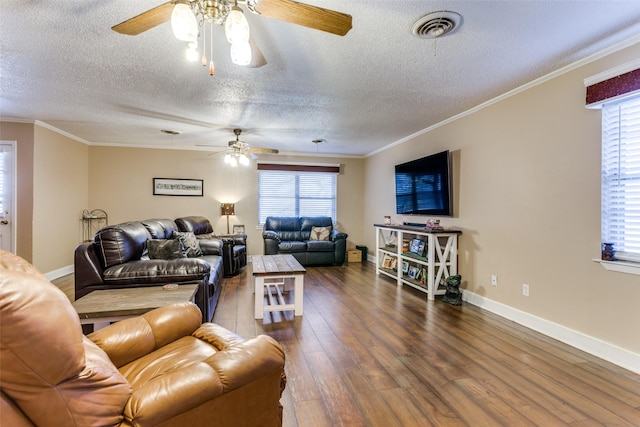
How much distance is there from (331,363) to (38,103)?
4.45 meters

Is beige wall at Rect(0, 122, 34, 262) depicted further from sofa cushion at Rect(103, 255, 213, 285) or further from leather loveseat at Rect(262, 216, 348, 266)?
leather loveseat at Rect(262, 216, 348, 266)

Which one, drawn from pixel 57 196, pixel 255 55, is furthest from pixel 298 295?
pixel 57 196

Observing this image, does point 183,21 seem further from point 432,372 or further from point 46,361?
point 432,372

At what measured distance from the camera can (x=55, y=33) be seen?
2105 millimetres

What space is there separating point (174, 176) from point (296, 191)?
2.57 m

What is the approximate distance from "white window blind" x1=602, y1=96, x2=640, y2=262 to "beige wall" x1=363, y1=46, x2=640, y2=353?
6 centimetres

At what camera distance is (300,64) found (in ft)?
8.38

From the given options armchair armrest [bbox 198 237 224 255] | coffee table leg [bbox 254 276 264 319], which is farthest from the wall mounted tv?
armchair armrest [bbox 198 237 224 255]

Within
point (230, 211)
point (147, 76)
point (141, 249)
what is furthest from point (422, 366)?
point (230, 211)

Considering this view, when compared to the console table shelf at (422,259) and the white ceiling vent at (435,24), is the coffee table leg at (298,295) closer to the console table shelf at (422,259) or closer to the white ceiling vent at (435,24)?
the console table shelf at (422,259)

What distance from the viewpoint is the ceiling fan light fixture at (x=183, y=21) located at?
4.09 ft

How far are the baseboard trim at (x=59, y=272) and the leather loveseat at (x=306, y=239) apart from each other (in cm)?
337

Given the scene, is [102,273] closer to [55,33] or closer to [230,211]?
[55,33]

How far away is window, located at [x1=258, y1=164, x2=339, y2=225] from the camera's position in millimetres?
6527
